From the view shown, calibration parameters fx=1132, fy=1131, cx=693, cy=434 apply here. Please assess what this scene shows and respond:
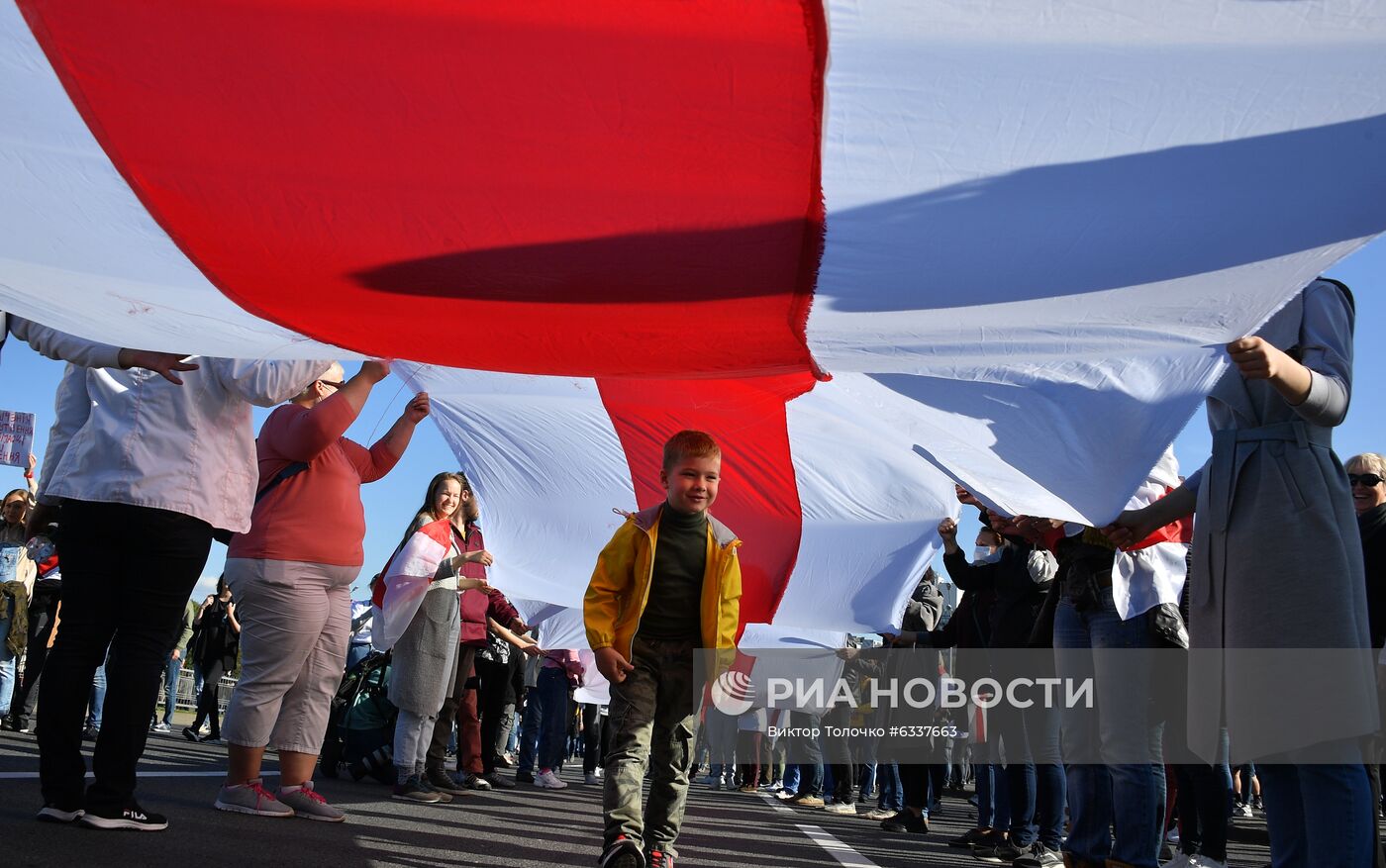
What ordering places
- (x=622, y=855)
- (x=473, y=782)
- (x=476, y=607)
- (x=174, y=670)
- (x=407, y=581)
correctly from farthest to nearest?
(x=174, y=670), (x=473, y=782), (x=476, y=607), (x=407, y=581), (x=622, y=855)

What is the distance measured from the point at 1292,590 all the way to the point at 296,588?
308cm

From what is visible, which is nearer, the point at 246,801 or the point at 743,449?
the point at 246,801

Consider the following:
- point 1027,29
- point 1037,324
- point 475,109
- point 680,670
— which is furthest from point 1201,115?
point 680,670

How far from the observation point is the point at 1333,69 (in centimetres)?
203

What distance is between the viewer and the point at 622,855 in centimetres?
329

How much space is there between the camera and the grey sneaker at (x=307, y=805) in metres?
4.16

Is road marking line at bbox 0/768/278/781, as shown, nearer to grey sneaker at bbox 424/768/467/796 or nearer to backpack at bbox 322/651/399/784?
grey sneaker at bbox 424/768/467/796

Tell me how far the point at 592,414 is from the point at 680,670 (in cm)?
189

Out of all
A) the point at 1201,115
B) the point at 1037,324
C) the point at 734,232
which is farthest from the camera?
the point at 1037,324

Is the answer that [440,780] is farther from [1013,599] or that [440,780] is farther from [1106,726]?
[1106,726]

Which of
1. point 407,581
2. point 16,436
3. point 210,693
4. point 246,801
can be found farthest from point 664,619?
point 16,436

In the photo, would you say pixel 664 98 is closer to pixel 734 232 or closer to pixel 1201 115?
pixel 734 232

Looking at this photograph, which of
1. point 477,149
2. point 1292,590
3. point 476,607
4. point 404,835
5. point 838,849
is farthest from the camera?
point 476,607

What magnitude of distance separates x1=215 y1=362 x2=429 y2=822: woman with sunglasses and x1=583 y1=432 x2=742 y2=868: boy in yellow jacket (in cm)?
101
